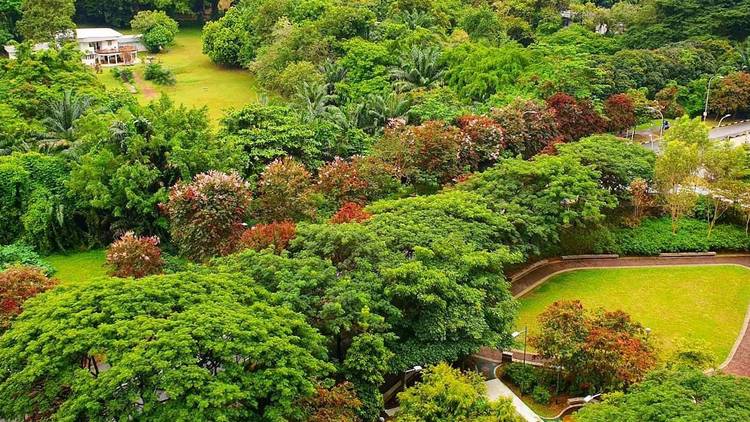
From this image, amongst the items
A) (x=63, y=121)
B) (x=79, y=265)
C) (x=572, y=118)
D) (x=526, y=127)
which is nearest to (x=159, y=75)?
(x=63, y=121)

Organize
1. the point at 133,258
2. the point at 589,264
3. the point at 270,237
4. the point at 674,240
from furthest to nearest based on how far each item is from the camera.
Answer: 1. the point at 674,240
2. the point at 589,264
3. the point at 133,258
4. the point at 270,237

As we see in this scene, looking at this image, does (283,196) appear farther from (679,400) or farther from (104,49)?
(104,49)

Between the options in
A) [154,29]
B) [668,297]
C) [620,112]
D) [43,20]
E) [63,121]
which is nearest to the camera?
[668,297]

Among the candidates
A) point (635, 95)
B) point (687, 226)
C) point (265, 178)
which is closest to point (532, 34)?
point (635, 95)

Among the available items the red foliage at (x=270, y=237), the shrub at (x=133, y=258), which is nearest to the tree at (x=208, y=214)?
the shrub at (x=133, y=258)

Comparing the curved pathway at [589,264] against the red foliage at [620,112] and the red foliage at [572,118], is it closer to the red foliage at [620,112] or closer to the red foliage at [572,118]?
the red foliage at [572,118]

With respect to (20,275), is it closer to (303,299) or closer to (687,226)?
(303,299)

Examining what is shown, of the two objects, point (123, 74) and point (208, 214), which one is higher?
point (123, 74)

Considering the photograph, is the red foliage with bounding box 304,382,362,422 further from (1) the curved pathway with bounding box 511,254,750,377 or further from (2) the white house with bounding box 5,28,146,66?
(2) the white house with bounding box 5,28,146,66
